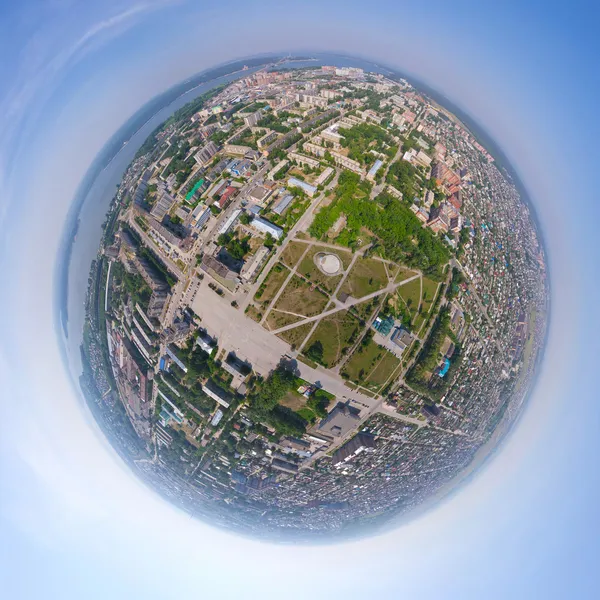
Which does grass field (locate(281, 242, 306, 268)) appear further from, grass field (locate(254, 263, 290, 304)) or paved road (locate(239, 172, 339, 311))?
grass field (locate(254, 263, 290, 304))

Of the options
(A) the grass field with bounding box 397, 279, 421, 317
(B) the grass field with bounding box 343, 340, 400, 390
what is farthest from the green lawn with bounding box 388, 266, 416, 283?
(B) the grass field with bounding box 343, 340, 400, 390

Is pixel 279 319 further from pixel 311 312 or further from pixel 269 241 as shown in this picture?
pixel 269 241

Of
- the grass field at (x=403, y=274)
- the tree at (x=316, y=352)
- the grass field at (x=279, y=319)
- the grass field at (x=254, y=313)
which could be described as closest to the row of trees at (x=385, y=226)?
the grass field at (x=403, y=274)

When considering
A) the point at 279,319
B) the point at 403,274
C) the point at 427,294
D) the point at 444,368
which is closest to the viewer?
the point at 279,319

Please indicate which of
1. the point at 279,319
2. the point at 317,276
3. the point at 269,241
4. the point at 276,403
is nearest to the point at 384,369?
the point at 276,403

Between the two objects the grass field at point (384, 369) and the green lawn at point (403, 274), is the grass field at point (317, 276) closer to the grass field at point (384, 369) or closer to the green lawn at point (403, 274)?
the green lawn at point (403, 274)
